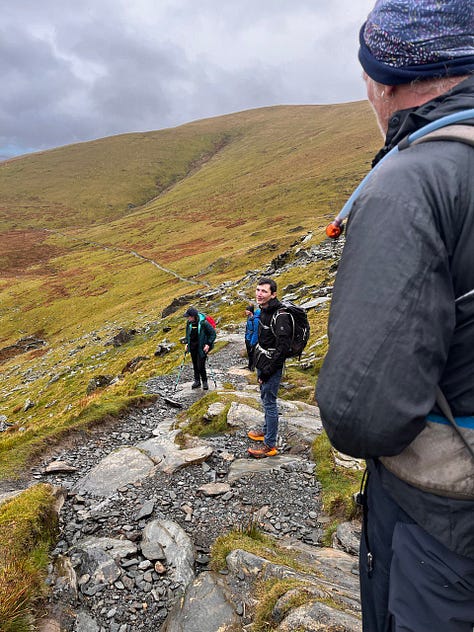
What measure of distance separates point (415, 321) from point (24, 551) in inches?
252

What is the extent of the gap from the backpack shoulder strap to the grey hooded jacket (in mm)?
26

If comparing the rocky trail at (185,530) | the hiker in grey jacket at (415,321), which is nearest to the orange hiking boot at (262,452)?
the rocky trail at (185,530)

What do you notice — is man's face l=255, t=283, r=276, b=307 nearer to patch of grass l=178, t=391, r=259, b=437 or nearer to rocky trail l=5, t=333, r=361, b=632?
rocky trail l=5, t=333, r=361, b=632

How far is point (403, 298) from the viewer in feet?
5.43

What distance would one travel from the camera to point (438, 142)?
1.74m

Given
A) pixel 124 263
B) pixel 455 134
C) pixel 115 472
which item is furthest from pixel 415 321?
pixel 124 263

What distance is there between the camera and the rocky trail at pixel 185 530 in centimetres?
471

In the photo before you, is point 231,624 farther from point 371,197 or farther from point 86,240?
point 86,240

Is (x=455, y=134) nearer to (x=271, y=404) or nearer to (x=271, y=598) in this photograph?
(x=271, y=598)

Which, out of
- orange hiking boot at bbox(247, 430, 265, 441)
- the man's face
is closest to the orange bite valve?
the man's face

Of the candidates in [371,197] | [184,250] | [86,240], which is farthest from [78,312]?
[86,240]

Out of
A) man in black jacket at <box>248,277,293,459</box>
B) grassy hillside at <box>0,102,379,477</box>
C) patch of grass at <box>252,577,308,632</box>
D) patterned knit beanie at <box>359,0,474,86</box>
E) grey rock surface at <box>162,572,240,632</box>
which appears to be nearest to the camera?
patterned knit beanie at <box>359,0,474,86</box>

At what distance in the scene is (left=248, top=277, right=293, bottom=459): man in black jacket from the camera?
8.64 meters

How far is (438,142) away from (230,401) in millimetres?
11038
